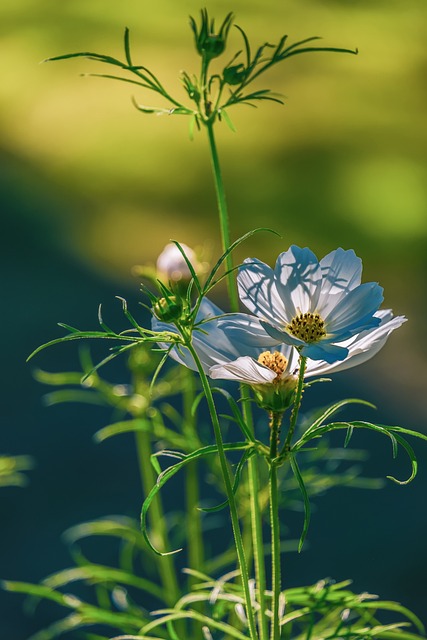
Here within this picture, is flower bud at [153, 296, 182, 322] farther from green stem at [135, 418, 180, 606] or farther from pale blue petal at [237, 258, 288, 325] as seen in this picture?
green stem at [135, 418, 180, 606]

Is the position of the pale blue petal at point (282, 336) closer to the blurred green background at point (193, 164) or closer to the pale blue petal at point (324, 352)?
the pale blue petal at point (324, 352)

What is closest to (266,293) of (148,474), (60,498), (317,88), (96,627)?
(148,474)

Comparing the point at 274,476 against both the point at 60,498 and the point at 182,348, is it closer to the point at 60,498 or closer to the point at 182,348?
the point at 182,348

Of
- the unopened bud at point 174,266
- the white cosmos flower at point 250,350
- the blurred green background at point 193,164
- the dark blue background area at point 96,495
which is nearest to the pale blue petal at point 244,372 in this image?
the white cosmos flower at point 250,350

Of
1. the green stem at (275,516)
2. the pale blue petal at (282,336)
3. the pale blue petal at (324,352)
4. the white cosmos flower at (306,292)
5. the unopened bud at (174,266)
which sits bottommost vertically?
the green stem at (275,516)

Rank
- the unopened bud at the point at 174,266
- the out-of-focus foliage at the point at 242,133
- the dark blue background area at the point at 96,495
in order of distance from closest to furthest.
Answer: the unopened bud at the point at 174,266
the dark blue background area at the point at 96,495
the out-of-focus foliage at the point at 242,133

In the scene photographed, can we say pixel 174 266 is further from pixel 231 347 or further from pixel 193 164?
Answer: pixel 193 164

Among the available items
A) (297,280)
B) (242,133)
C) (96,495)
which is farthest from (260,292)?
(242,133)

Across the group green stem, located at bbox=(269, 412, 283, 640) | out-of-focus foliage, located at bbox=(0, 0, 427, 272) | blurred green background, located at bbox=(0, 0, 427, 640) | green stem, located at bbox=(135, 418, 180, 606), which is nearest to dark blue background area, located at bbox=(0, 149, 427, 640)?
blurred green background, located at bbox=(0, 0, 427, 640)
